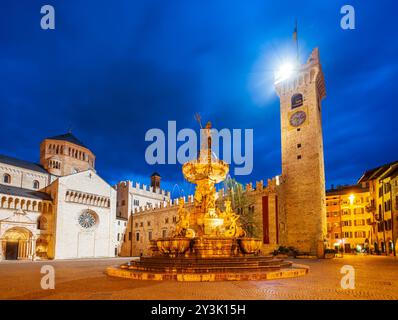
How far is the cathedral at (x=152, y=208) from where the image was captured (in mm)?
40969

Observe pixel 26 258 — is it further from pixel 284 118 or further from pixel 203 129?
pixel 284 118

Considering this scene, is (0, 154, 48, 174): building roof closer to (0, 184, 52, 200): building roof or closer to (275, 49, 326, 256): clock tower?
(0, 184, 52, 200): building roof

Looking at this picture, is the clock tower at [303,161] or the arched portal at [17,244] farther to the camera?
the arched portal at [17,244]

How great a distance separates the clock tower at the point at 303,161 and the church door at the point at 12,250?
113 feet

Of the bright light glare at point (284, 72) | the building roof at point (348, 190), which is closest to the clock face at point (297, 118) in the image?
the bright light glare at point (284, 72)

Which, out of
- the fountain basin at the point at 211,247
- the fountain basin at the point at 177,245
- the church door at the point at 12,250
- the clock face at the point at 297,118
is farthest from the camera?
the clock face at the point at 297,118

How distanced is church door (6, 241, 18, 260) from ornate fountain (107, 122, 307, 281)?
32926 mm

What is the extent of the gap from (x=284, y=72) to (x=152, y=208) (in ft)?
105

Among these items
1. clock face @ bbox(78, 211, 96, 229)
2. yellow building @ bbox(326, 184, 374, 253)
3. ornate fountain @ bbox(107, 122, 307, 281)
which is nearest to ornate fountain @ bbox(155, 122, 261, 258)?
ornate fountain @ bbox(107, 122, 307, 281)

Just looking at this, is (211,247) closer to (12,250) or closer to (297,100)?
(297,100)

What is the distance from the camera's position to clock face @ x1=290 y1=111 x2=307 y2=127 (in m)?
43.7

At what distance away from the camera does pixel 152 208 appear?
58719 mm

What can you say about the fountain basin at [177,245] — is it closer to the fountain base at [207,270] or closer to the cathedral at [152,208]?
the fountain base at [207,270]

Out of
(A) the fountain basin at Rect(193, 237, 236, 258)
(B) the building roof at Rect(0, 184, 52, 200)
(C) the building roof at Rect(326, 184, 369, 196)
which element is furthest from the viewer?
(C) the building roof at Rect(326, 184, 369, 196)
